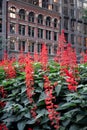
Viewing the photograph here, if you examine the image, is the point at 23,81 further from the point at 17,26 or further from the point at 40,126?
the point at 17,26

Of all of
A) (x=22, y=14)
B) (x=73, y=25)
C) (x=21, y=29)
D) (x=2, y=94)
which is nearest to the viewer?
(x=2, y=94)

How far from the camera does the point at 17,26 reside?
55812 mm

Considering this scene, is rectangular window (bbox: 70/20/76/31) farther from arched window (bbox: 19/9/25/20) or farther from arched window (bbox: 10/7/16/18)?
arched window (bbox: 10/7/16/18)

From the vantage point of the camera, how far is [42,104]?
162 inches

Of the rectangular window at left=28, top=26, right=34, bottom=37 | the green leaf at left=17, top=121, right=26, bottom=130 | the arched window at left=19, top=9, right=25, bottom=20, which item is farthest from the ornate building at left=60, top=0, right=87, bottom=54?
the green leaf at left=17, top=121, right=26, bottom=130

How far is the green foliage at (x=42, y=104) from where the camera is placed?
12.1ft

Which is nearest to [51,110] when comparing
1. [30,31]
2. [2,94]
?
[2,94]

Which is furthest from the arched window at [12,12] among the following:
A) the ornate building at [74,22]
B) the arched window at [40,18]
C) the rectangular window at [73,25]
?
the rectangular window at [73,25]

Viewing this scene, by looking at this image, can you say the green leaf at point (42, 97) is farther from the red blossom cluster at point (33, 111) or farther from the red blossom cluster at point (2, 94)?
the red blossom cluster at point (2, 94)

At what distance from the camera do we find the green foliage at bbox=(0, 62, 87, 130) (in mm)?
3688

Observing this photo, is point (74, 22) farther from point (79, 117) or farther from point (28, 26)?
point (79, 117)

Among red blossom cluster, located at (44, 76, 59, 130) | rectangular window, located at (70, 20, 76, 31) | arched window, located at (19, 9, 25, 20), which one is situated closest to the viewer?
red blossom cluster, located at (44, 76, 59, 130)

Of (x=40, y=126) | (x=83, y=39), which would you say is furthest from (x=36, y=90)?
(x=83, y=39)

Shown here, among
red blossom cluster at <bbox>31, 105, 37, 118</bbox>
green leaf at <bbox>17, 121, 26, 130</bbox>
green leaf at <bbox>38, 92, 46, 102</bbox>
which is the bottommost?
green leaf at <bbox>17, 121, 26, 130</bbox>
